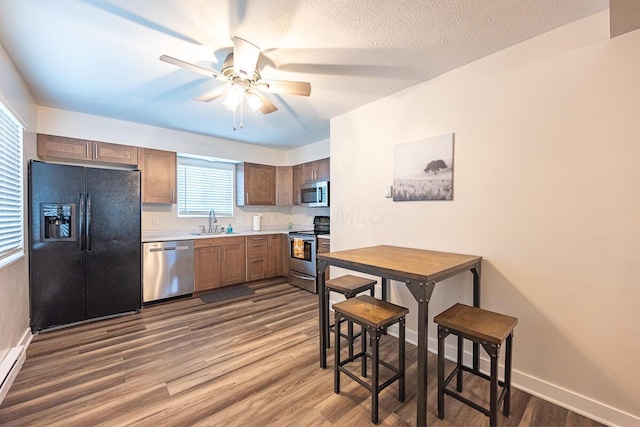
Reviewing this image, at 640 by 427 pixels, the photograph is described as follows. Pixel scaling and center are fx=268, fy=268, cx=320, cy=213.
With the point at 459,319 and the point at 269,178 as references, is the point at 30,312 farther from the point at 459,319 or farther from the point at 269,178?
the point at 459,319

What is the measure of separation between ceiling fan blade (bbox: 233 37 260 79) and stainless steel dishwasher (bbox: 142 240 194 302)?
2695 mm

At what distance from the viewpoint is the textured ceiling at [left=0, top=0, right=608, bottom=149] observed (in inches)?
62.4

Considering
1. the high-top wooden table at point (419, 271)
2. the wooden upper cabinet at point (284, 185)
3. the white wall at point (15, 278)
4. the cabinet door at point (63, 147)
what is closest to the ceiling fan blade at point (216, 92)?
the white wall at point (15, 278)

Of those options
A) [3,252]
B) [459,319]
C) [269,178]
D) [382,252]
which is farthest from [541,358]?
[269,178]

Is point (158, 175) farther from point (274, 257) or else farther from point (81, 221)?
point (274, 257)

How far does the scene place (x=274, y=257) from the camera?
479 centimetres

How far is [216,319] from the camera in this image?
3125mm

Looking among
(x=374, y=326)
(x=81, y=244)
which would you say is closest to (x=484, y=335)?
(x=374, y=326)

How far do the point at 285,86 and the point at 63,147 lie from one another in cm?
304

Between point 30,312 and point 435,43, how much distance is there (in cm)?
441

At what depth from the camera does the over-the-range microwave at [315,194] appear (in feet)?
14.0

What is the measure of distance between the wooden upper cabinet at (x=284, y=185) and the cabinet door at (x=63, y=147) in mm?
2814

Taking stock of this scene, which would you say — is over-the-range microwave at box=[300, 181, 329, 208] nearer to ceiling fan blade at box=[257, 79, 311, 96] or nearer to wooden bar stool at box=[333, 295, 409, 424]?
ceiling fan blade at box=[257, 79, 311, 96]

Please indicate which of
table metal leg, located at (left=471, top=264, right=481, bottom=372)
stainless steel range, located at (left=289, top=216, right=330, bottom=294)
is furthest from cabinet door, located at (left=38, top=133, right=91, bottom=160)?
table metal leg, located at (left=471, top=264, right=481, bottom=372)
